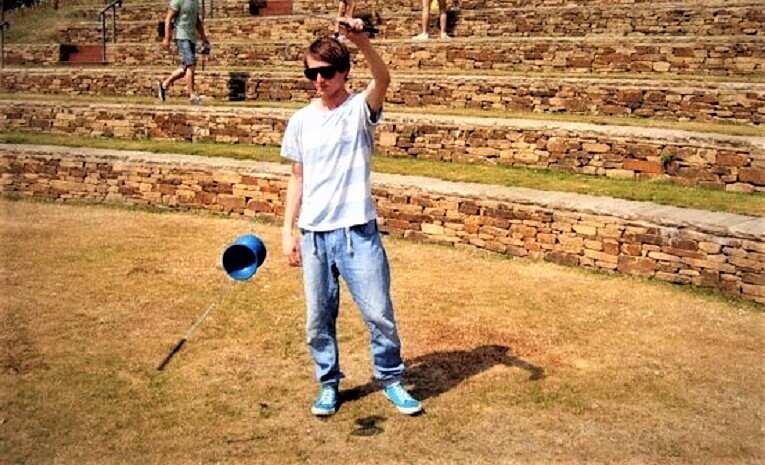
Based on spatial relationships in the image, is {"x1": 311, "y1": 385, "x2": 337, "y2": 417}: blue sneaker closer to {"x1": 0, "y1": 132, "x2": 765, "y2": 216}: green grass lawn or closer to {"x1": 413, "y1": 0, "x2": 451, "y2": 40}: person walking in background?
{"x1": 0, "y1": 132, "x2": 765, "y2": 216}: green grass lawn

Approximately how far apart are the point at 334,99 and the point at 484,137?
18.4ft

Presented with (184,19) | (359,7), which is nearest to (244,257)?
(184,19)

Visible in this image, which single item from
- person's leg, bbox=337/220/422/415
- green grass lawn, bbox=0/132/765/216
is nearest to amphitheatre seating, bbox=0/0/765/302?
green grass lawn, bbox=0/132/765/216

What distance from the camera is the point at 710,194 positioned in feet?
24.5

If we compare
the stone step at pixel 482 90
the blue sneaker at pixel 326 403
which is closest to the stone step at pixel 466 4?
the stone step at pixel 482 90

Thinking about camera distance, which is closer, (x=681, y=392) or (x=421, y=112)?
(x=681, y=392)

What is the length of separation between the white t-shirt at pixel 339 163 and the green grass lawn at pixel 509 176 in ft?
13.5

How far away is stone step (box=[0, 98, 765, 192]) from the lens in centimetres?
781

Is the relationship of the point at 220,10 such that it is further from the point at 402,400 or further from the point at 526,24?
the point at 402,400

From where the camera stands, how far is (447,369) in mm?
4742

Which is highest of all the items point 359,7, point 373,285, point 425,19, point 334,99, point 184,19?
point 359,7

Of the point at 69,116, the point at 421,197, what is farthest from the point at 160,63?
the point at 421,197

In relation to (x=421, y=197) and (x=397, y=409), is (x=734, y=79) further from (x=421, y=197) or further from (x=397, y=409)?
(x=397, y=409)

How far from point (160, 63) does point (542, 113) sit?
27.0ft
